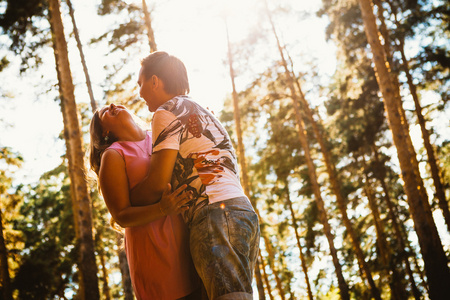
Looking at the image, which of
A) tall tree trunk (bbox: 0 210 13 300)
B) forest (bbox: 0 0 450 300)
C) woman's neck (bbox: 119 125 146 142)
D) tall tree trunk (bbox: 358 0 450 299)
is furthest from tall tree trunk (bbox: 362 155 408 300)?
woman's neck (bbox: 119 125 146 142)

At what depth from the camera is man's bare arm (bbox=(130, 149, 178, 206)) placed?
223 cm

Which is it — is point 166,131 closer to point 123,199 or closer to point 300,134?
point 123,199

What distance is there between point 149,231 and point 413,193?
8.58 meters

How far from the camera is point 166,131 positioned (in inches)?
89.2

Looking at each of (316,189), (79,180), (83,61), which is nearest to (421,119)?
(316,189)

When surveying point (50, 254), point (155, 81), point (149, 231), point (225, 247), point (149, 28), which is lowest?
point (225, 247)

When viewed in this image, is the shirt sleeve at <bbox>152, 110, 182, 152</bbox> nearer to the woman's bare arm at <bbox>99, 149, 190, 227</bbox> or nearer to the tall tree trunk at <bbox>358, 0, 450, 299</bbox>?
the woman's bare arm at <bbox>99, 149, 190, 227</bbox>

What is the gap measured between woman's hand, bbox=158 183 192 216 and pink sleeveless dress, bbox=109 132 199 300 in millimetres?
186

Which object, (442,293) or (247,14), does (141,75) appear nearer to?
(442,293)

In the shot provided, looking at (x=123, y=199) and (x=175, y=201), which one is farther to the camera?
(x=123, y=199)

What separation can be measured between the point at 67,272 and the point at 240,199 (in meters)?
21.9

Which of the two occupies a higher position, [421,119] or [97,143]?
[421,119]

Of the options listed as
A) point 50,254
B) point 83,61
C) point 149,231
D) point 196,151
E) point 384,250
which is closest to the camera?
point 196,151

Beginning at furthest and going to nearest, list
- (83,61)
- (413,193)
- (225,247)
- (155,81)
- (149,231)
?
(83,61) < (413,193) < (155,81) < (149,231) < (225,247)
